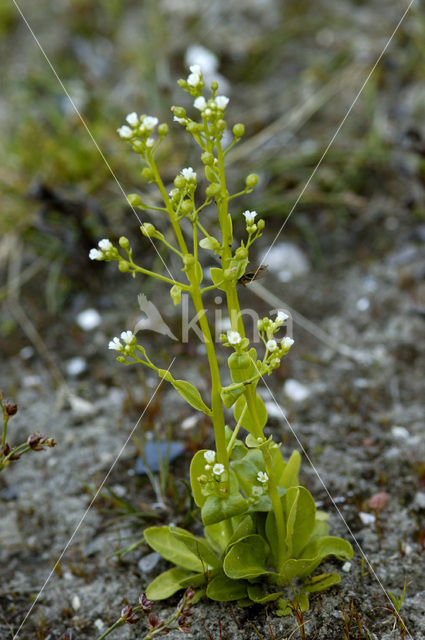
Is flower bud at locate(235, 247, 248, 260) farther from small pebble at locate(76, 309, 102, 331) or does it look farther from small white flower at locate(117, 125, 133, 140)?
small pebble at locate(76, 309, 102, 331)

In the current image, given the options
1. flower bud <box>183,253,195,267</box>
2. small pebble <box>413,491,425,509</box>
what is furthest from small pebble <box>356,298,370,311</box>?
flower bud <box>183,253,195,267</box>

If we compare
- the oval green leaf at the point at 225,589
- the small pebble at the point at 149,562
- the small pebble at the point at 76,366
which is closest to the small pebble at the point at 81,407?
the small pebble at the point at 76,366

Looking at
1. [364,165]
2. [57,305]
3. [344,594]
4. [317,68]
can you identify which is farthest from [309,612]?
[317,68]

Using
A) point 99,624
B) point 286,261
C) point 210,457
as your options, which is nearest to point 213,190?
point 210,457

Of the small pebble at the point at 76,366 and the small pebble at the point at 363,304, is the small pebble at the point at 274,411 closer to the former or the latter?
the small pebble at the point at 363,304

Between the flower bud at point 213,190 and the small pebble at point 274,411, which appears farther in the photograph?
the small pebble at point 274,411

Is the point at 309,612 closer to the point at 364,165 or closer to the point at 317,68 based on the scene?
the point at 364,165

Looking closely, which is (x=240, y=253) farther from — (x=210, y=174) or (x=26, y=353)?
(x=26, y=353)
